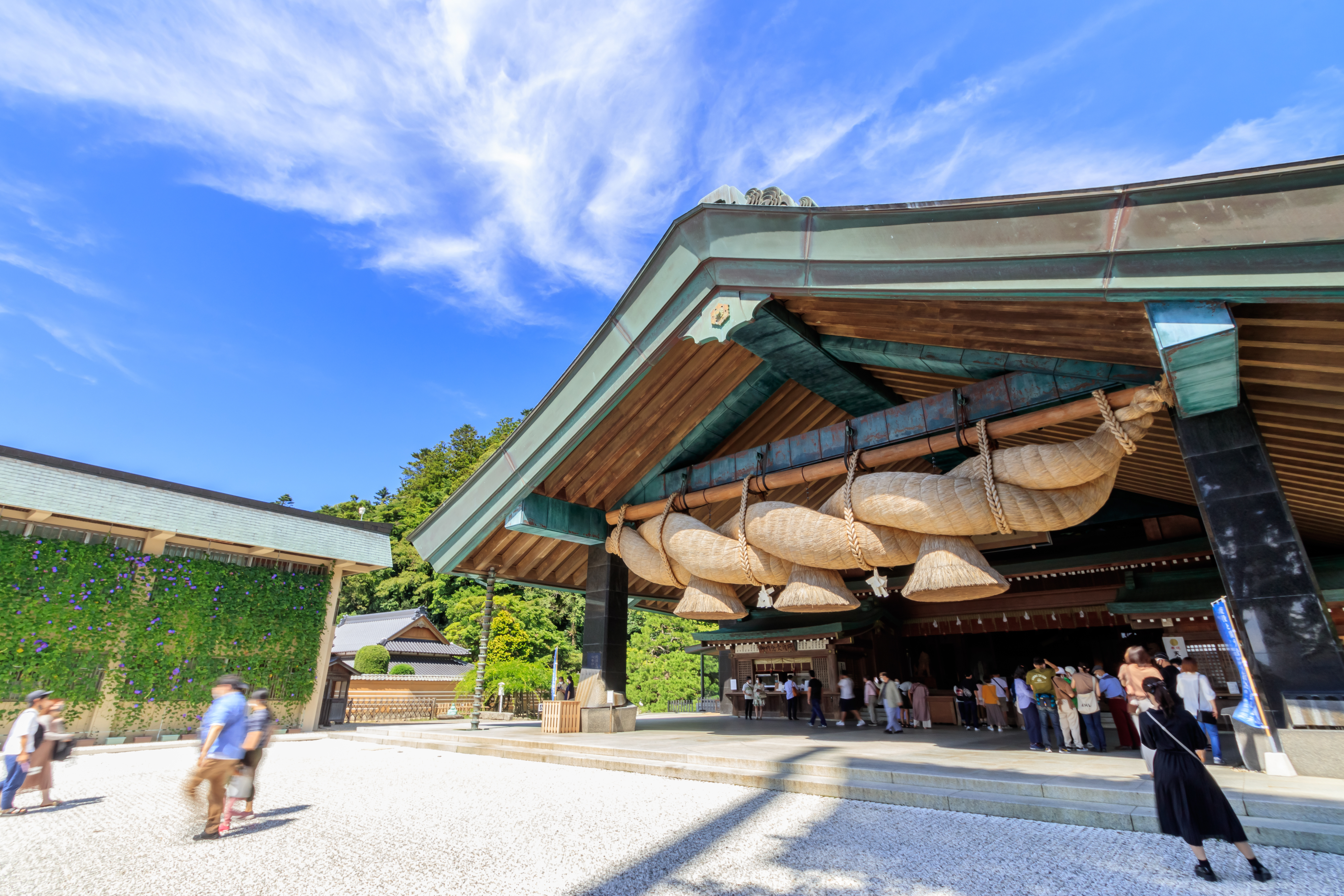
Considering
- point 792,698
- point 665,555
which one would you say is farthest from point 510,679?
point 665,555

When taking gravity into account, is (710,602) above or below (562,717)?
above

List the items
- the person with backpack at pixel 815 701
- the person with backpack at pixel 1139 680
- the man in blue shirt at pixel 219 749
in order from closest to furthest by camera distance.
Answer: the person with backpack at pixel 1139 680 < the man in blue shirt at pixel 219 749 < the person with backpack at pixel 815 701

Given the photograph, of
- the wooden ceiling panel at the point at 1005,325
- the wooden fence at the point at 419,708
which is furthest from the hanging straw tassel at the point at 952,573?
the wooden fence at the point at 419,708

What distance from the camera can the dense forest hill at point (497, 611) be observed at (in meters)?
24.5

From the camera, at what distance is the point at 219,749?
4.96m

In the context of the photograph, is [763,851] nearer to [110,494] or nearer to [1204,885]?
[1204,885]

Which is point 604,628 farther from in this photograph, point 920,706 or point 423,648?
point 423,648

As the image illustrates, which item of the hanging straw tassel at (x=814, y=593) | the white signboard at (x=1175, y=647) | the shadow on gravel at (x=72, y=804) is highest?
the hanging straw tassel at (x=814, y=593)

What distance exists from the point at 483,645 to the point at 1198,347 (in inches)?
458

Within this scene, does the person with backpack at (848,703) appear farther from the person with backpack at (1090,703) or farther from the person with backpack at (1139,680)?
the person with backpack at (1139,680)

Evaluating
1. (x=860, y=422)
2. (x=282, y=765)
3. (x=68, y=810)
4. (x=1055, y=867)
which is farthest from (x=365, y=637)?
(x=1055, y=867)

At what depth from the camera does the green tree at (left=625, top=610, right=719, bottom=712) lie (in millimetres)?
30203

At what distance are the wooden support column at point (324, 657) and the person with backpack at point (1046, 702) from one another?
55.3 feet

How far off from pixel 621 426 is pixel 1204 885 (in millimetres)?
8160
